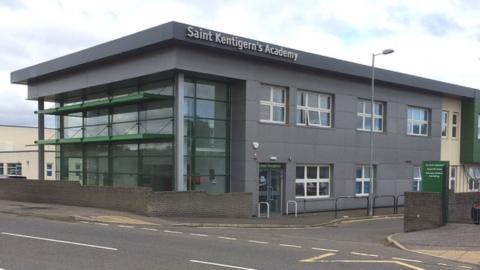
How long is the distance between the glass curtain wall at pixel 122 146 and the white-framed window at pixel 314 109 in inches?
274

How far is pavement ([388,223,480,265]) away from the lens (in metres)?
12.9

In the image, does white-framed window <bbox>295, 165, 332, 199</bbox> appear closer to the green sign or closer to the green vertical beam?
the green sign

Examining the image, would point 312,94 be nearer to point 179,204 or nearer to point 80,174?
point 179,204

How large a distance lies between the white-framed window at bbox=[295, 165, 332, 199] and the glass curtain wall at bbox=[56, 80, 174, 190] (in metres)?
6.93

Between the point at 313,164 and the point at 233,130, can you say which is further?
the point at 313,164

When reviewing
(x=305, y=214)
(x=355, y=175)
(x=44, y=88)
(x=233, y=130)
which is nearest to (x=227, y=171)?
(x=233, y=130)

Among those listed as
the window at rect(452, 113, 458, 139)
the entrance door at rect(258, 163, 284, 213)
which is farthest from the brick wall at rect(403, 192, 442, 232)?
the window at rect(452, 113, 458, 139)

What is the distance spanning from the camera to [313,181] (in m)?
27.1

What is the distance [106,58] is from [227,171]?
756cm

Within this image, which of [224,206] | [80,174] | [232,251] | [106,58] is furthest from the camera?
[80,174]

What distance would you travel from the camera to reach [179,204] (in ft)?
66.0

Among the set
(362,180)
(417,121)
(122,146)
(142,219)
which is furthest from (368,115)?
(142,219)

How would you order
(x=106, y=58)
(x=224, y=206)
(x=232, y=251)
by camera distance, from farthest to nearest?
(x=106, y=58)
(x=224, y=206)
(x=232, y=251)

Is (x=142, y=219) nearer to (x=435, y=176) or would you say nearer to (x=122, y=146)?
(x=122, y=146)
